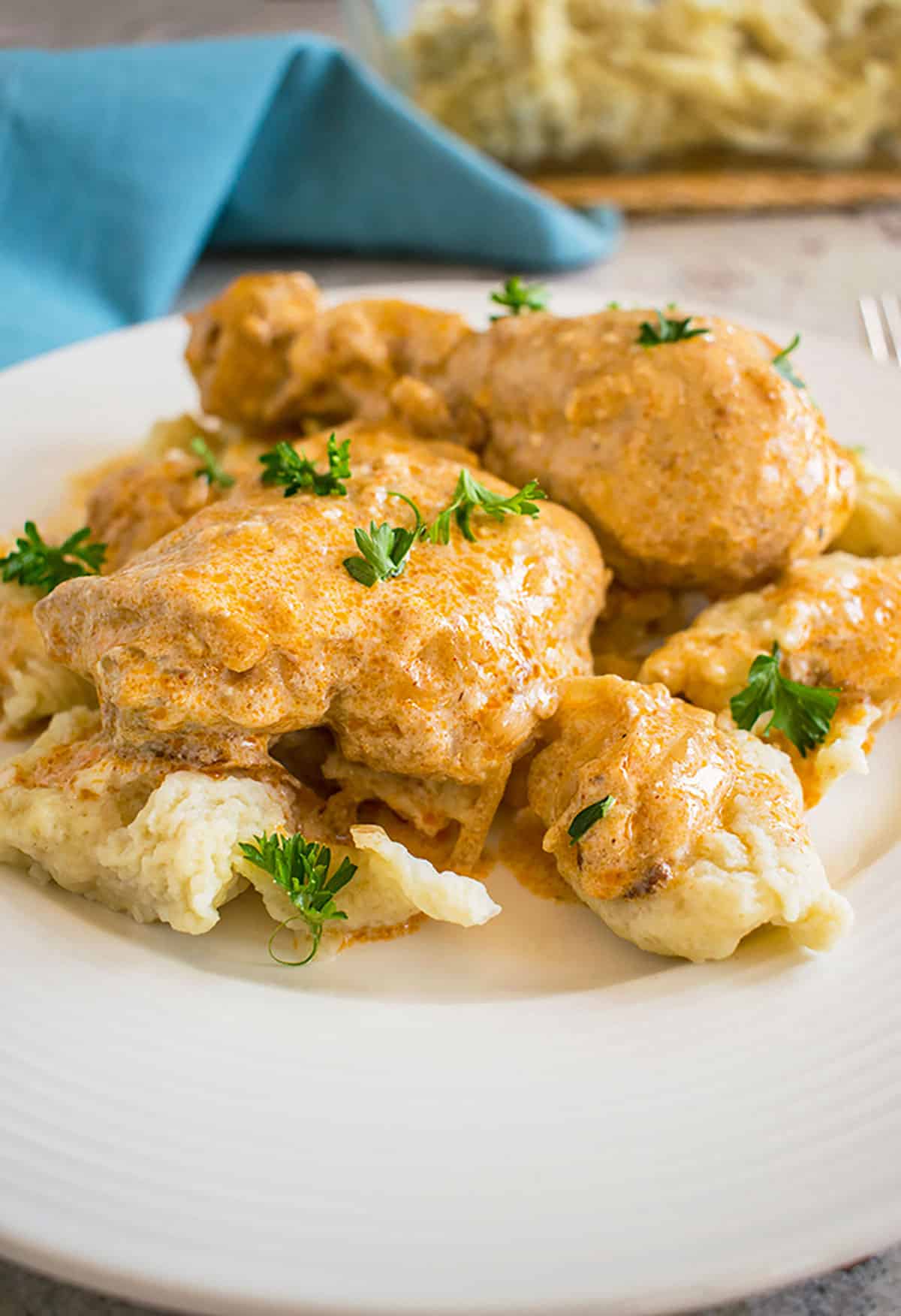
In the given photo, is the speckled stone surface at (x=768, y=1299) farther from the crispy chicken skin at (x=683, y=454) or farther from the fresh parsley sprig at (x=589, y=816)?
the crispy chicken skin at (x=683, y=454)

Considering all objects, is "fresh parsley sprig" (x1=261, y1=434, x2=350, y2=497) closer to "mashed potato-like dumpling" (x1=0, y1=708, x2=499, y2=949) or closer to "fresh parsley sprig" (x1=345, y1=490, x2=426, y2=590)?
"fresh parsley sprig" (x1=345, y1=490, x2=426, y2=590)

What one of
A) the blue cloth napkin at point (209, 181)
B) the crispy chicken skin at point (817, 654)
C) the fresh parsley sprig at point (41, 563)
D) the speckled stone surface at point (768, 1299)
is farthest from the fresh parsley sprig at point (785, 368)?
the blue cloth napkin at point (209, 181)

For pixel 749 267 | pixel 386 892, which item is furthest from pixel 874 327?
pixel 386 892

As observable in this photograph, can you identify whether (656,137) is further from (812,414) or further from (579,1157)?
(579,1157)

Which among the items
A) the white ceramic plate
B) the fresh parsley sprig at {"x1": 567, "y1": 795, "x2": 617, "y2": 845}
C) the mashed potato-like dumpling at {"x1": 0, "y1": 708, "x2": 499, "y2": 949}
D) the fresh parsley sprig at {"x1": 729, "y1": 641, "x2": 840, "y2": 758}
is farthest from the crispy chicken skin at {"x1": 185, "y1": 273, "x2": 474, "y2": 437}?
the white ceramic plate

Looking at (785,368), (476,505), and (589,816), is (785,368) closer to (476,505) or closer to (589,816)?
(476,505)

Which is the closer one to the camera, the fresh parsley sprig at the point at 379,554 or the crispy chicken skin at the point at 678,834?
the crispy chicken skin at the point at 678,834
